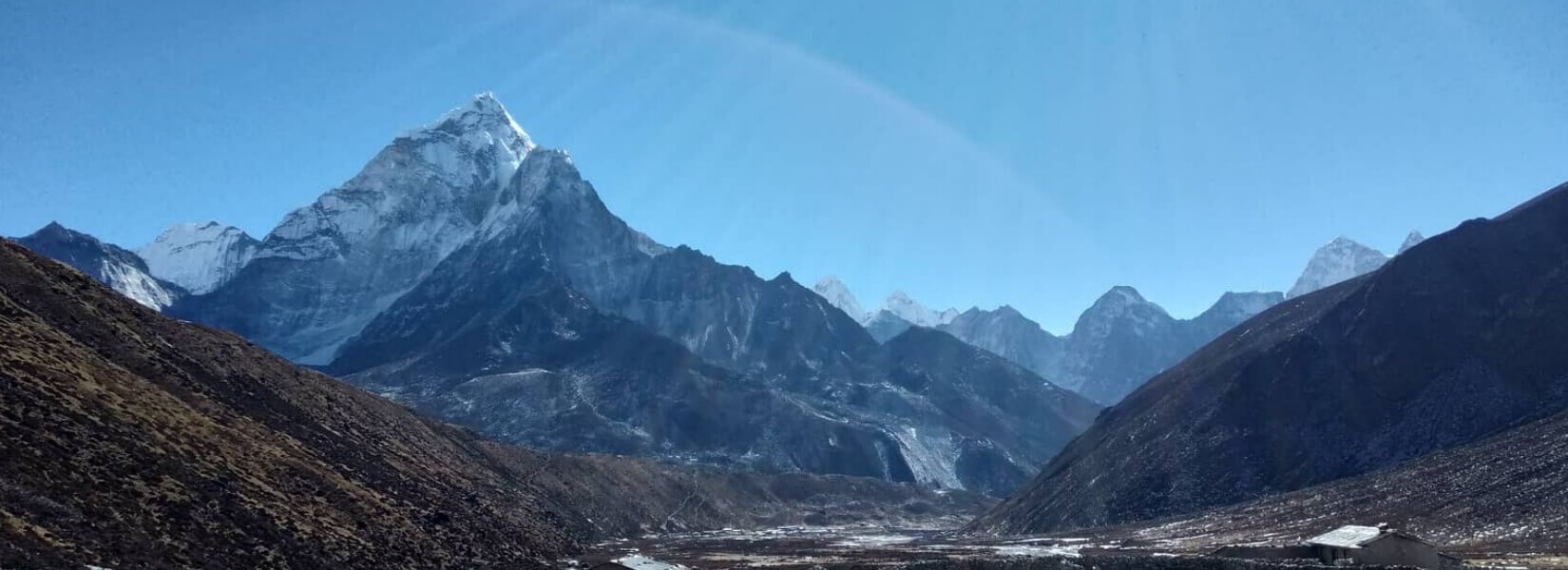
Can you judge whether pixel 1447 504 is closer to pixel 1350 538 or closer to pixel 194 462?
pixel 1350 538

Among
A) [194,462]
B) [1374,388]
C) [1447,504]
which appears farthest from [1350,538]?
[194,462]

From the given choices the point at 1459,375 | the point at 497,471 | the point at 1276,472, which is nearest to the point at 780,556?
the point at 497,471

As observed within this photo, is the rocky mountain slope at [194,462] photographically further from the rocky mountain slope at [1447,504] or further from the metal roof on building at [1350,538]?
the rocky mountain slope at [1447,504]

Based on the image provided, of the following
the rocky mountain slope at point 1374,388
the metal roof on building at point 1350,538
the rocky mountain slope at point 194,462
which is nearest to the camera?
the rocky mountain slope at point 194,462

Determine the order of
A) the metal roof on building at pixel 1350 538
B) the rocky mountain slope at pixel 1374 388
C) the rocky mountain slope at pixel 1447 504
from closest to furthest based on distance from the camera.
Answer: the metal roof on building at pixel 1350 538 → the rocky mountain slope at pixel 1447 504 → the rocky mountain slope at pixel 1374 388

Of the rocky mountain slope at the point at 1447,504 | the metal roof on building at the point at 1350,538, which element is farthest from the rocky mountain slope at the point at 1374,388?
the metal roof on building at the point at 1350,538
